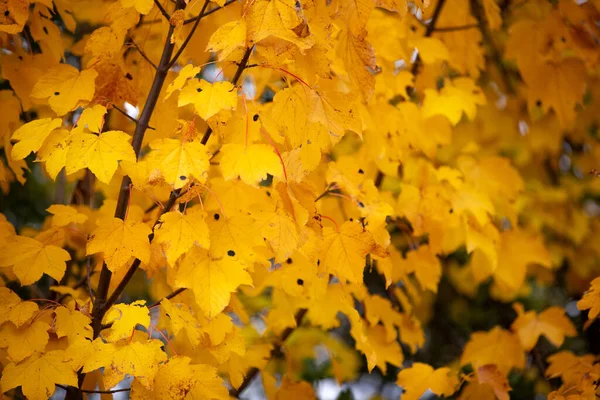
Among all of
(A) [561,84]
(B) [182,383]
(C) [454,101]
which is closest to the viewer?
(B) [182,383]

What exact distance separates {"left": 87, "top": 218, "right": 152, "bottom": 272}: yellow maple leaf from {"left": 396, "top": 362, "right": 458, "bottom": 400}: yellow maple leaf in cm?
114

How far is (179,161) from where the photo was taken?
52.3 inches

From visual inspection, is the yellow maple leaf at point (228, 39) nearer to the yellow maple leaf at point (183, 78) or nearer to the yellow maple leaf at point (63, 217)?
the yellow maple leaf at point (183, 78)

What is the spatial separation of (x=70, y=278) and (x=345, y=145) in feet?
5.26

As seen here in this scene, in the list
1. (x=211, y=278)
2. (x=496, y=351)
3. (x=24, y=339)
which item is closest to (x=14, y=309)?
(x=24, y=339)

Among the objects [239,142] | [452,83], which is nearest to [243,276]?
[239,142]

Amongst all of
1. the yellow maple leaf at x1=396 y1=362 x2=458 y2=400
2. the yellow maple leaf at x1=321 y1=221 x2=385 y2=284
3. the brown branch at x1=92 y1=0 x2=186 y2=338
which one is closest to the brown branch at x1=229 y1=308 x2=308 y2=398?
the yellow maple leaf at x1=396 y1=362 x2=458 y2=400

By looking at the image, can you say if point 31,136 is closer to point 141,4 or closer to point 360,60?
point 141,4

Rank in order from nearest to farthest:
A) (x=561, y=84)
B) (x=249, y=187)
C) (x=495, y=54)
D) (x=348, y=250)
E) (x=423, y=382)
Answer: (x=348, y=250), (x=249, y=187), (x=423, y=382), (x=561, y=84), (x=495, y=54)

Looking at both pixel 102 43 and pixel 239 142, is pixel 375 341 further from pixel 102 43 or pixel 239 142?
pixel 102 43

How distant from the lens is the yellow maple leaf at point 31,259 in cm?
155

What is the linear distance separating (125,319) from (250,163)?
1.63 feet

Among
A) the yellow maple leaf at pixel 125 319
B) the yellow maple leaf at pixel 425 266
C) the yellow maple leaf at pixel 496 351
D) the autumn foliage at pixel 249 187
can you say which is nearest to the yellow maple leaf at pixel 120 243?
the autumn foliage at pixel 249 187

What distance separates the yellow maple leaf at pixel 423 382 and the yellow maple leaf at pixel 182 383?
34.2 inches
